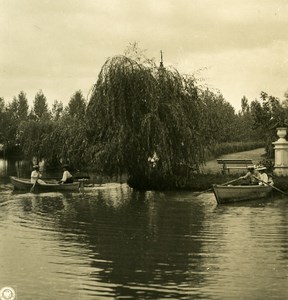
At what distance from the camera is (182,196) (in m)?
22.5

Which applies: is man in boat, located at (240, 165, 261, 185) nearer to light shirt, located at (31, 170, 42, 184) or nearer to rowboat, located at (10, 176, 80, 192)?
rowboat, located at (10, 176, 80, 192)

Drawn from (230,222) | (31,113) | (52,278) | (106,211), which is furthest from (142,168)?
(31,113)

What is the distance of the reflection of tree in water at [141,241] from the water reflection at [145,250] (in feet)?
0.05

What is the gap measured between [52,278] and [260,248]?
446 cm

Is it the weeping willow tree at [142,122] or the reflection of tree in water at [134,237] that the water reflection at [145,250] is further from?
the weeping willow tree at [142,122]

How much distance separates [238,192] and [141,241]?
7.53 metres

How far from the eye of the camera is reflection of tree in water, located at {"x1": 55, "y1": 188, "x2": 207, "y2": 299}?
9.41 m

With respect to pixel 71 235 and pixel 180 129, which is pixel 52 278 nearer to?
pixel 71 235

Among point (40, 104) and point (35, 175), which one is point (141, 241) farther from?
point (40, 104)

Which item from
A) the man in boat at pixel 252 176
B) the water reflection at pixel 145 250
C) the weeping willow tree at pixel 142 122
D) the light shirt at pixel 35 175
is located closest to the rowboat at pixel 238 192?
the water reflection at pixel 145 250

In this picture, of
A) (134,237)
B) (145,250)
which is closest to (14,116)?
(134,237)

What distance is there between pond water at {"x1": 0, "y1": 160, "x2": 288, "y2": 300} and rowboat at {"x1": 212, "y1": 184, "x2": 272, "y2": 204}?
0.97 feet

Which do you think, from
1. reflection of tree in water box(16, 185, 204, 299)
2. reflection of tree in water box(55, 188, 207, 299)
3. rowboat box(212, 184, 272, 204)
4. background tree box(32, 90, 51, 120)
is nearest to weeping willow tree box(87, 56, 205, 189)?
reflection of tree in water box(16, 185, 204, 299)

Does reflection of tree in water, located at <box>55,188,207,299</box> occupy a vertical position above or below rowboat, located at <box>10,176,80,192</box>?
below
